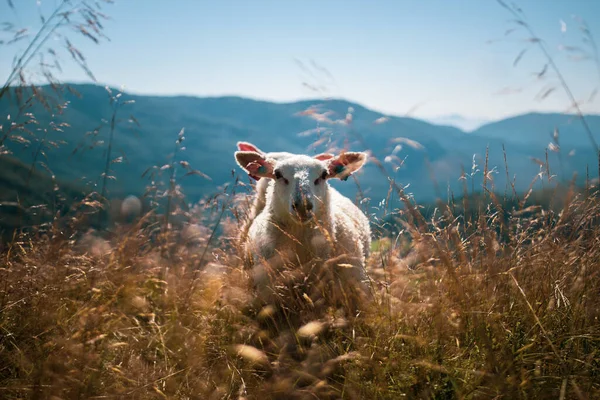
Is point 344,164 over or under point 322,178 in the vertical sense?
over

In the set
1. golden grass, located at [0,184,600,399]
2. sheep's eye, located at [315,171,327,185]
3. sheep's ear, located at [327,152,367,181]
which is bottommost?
golden grass, located at [0,184,600,399]

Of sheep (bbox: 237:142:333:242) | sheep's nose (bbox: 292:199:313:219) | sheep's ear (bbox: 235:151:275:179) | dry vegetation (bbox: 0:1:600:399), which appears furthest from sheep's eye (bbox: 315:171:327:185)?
dry vegetation (bbox: 0:1:600:399)

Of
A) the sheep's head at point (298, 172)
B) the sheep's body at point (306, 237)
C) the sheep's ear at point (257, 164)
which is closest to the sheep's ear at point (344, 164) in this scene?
the sheep's head at point (298, 172)

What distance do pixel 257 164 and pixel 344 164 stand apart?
107 cm

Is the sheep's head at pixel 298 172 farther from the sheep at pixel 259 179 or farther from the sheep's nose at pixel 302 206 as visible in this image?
the sheep at pixel 259 179

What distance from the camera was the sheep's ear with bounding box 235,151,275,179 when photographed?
4.78 m

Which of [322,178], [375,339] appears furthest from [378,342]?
[322,178]

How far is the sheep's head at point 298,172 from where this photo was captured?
439cm

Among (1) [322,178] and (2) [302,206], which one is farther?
(1) [322,178]

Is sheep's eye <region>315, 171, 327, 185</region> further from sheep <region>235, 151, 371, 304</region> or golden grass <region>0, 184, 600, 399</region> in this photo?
golden grass <region>0, 184, 600, 399</region>

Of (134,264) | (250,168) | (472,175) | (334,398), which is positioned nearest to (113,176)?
(134,264)

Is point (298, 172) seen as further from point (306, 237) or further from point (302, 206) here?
point (306, 237)

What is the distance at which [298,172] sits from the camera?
449 cm

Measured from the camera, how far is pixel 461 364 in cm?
238
